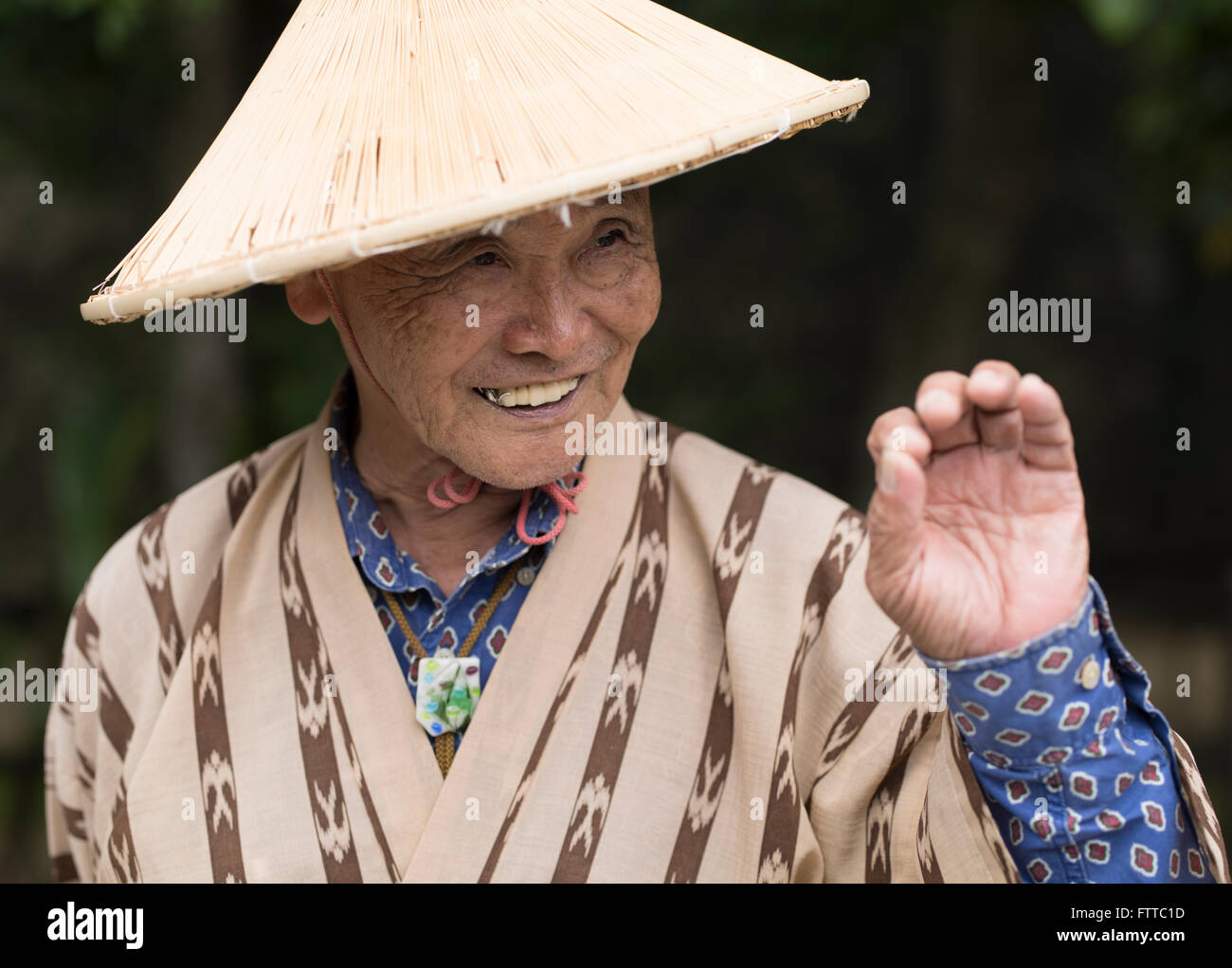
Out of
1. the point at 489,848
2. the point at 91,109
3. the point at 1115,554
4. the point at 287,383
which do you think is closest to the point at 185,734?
the point at 489,848

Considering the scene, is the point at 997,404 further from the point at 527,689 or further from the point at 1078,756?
the point at 527,689

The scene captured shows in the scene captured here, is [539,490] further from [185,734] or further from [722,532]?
[185,734]

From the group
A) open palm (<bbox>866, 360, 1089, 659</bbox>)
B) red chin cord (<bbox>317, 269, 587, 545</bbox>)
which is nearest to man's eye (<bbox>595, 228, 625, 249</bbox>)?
red chin cord (<bbox>317, 269, 587, 545</bbox>)

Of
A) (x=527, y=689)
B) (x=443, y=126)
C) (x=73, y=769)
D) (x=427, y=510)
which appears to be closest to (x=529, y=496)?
(x=427, y=510)

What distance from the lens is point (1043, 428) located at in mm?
1193

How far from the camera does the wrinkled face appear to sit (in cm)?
148

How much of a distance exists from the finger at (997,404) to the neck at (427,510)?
769 millimetres

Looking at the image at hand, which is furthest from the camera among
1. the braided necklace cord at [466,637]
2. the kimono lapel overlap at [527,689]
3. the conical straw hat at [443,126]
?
the braided necklace cord at [466,637]

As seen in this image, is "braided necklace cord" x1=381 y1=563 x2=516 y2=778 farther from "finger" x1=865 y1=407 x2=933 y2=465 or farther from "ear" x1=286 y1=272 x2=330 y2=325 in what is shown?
"finger" x1=865 y1=407 x2=933 y2=465

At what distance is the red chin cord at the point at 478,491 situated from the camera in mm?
1687

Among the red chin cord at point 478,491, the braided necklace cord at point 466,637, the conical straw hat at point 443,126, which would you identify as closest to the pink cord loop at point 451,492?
the red chin cord at point 478,491

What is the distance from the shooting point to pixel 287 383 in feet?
12.3

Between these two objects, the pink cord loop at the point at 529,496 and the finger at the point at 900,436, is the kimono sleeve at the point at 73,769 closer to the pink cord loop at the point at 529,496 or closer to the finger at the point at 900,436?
the pink cord loop at the point at 529,496

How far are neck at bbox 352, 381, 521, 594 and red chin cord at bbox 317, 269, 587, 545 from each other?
2cm
